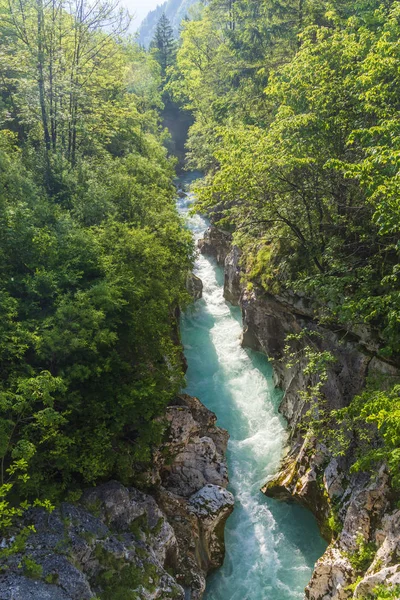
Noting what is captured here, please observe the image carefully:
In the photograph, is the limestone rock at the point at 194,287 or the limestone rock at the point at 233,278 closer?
the limestone rock at the point at 233,278

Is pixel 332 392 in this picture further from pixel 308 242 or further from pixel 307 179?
pixel 307 179

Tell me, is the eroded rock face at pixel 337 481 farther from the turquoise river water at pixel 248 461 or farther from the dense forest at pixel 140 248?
the turquoise river water at pixel 248 461

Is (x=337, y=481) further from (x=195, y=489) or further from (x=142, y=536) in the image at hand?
(x=142, y=536)

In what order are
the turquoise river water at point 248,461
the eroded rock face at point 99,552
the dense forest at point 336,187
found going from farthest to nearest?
the turquoise river water at point 248,461 < the dense forest at point 336,187 < the eroded rock face at point 99,552

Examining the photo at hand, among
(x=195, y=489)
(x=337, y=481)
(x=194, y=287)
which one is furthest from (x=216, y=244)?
(x=337, y=481)

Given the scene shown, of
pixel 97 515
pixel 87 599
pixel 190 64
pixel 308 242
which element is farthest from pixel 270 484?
pixel 190 64

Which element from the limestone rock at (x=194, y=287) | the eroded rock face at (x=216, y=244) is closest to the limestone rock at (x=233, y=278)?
the limestone rock at (x=194, y=287)

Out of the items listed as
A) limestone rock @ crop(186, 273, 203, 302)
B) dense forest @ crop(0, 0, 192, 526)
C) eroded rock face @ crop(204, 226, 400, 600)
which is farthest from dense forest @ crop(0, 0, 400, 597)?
limestone rock @ crop(186, 273, 203, 302)

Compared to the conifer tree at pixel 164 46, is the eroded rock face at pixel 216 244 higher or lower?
lower
